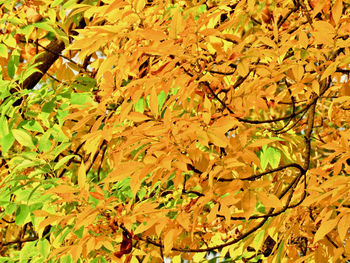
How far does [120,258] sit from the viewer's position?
8.05ft

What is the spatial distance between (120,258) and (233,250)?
871mm

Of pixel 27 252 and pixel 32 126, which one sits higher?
pixel 32 126

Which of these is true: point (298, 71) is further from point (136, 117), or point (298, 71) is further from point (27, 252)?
point (27, 252)

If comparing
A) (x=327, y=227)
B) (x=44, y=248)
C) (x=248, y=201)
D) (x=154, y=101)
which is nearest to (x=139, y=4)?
(x=154, y=101)

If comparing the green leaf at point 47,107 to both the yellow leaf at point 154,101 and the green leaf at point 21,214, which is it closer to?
the green leaf at point 21,214

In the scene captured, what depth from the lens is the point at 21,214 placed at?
2.59 meters

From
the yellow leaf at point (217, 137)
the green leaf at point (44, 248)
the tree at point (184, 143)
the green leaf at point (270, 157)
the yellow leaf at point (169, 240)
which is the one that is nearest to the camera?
the yellow leaf at point (217, 137)

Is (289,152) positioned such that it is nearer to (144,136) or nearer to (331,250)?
(331,250)

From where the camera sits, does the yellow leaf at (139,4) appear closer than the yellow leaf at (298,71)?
Yes

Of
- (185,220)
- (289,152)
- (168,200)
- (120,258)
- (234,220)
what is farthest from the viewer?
(289,152)

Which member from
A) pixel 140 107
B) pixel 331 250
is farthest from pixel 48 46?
pixel 331 250

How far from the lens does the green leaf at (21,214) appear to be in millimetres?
2583

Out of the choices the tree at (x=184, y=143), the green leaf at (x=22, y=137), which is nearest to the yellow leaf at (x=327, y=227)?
the tree at (x=184, y=143)

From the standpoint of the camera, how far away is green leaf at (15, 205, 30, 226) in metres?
2.58
